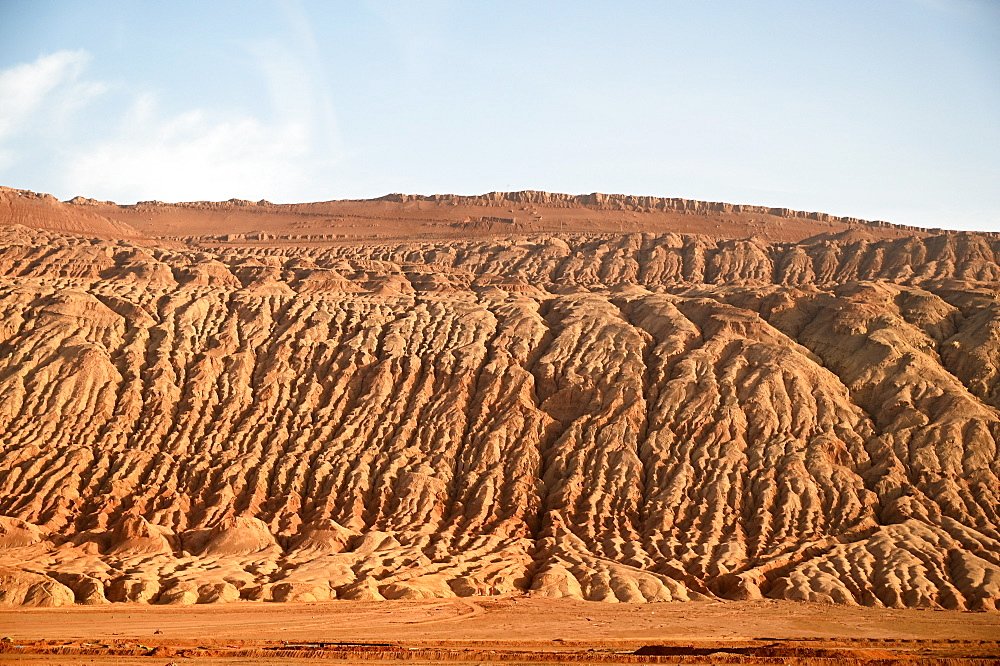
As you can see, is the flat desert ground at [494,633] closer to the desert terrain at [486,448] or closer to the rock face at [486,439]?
the desert terrain at [486,448]

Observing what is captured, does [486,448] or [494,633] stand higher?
[486,448]

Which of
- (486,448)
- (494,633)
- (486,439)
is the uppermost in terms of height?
(486,439)

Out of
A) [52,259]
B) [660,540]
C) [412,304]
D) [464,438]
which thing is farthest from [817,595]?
[52,259]

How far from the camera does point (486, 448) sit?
71.1 meters

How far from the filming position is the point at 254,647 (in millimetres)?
43031

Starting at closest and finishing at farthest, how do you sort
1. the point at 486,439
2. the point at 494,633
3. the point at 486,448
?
1. the point at 494,633
2. the point at 486,448
3. the point at 486,439

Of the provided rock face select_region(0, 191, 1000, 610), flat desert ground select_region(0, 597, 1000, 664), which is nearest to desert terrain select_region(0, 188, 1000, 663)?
rock face select_region(0, 191, 1000, 610)

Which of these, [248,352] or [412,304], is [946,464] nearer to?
[412,304]

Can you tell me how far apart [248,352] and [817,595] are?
4501cm

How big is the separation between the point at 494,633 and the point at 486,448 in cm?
2431

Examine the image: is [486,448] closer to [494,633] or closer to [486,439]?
[486,439]

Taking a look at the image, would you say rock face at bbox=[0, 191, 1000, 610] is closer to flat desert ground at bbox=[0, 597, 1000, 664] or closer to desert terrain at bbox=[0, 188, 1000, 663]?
desert terrain at bbox=[0, 188, 1000, 663]

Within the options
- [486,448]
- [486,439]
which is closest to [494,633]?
[486,448]

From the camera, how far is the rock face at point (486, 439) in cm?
5794
